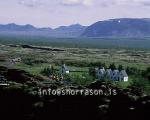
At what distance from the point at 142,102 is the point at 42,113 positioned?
A: 17285 mm

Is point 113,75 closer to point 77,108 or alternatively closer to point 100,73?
point 100,73

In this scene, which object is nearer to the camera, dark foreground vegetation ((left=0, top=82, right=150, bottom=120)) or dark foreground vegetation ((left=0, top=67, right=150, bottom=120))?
dark foreground vegetation ((left=0, top=82, right=150, bottom=120))

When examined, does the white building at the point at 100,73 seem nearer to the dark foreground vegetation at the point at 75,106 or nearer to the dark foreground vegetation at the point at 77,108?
the dark foreground vegetation at the point at 75,106

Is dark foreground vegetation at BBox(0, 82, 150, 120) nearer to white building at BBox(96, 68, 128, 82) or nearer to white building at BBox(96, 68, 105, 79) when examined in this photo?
white building at BBox(96, 68, 128, 82)

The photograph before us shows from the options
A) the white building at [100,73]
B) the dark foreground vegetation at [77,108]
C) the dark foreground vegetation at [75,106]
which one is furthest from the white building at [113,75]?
the dark foreground vegetation at [77,108]

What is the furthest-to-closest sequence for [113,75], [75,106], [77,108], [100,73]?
[100,73] < [113,75] < [75,106] < [77,108]

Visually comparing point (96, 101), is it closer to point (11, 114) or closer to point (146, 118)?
point (146, 118)

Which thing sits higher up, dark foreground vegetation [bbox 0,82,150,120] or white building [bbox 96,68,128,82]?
dark foreground vegetation [bbox 0,82,150,120]

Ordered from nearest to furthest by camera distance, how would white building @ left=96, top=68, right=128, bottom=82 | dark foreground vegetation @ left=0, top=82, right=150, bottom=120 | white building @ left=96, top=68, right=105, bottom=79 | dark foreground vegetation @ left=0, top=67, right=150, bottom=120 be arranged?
dark foreground vegetation @ left=0, top=82, right=150, bottom=120
dark foreground vegetation @ left=0, top=67, right=150, bottom=120
white building @ left=96, top=68, right=128, bottom=82
white building @ left=96, top=68, right=105, bottom=79

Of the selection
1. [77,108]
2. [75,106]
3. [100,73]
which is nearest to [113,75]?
[100,73]

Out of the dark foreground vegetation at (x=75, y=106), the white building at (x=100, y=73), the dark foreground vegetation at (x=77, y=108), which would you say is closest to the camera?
the dark foreground vegetation at (x=77, y=108)

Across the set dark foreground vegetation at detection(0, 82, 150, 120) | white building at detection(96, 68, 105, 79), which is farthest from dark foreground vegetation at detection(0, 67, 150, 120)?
white building at detection(96, 68, 105, 79)

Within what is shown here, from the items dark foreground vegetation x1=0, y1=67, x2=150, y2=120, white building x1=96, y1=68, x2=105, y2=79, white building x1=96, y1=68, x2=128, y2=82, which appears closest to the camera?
dark foreground vegetation x1=0, y1=67, x2=150, y2=120

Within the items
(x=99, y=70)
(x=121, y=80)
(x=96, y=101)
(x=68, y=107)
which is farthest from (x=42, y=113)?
(x=99, y=70)
